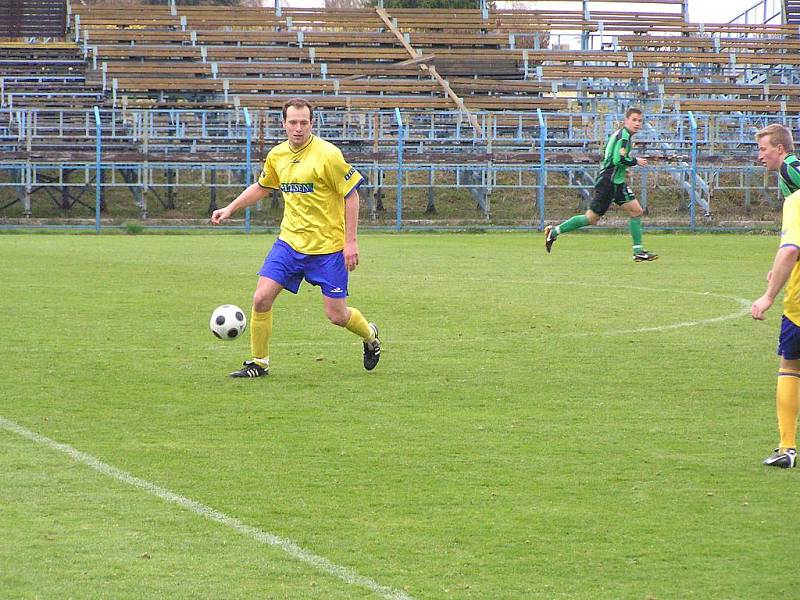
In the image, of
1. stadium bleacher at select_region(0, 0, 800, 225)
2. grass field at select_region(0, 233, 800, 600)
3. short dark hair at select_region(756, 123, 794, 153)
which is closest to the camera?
grass field at select_region(0, 233, 800, 600)

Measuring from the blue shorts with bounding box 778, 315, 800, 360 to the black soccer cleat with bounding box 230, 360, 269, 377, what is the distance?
4.09m

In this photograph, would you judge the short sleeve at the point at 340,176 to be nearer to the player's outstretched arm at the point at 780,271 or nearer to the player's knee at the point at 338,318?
the player's knee at the point at 338,318

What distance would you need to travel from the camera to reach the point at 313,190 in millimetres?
9250

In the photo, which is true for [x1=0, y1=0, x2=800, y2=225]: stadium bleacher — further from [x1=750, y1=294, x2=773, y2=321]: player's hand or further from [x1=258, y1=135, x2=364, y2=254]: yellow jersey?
[x1=750, y1=294, x2=773, y2=321]: player's hand

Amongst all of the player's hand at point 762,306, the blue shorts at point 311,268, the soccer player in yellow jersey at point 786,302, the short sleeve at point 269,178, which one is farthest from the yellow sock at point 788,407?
the short sleeve at point 269,178

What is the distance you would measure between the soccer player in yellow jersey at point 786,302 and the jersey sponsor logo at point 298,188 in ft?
11.4

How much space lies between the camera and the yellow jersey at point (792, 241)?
6348 mm

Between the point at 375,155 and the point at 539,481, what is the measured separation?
24.0m

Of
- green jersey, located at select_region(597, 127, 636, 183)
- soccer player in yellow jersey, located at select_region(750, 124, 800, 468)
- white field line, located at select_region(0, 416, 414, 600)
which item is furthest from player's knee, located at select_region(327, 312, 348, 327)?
green jersey, located at select_region(597, 127, 636, 183)

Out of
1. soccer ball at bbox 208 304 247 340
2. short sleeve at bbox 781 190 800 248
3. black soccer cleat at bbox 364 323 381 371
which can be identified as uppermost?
short sleeve at bbox 781 190 800 248

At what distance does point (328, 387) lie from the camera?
9.08 m

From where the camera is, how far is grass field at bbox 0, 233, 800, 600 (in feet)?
16.3

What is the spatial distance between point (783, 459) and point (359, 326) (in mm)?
3756

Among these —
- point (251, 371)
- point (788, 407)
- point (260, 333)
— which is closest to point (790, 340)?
point (788, 407)
